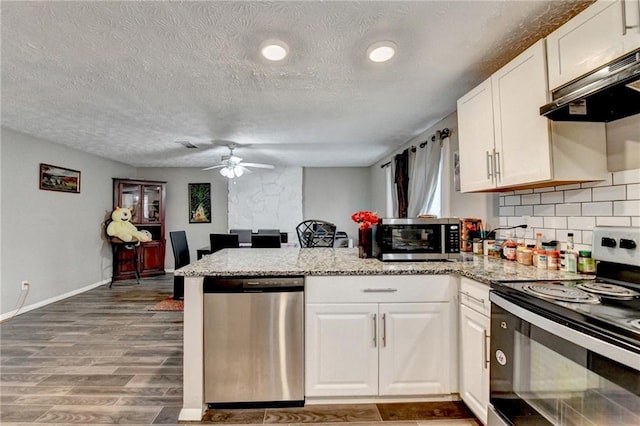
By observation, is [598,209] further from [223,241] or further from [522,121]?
[223,241]

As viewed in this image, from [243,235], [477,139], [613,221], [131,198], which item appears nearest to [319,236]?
[477,139]

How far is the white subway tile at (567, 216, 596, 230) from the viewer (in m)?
1.75

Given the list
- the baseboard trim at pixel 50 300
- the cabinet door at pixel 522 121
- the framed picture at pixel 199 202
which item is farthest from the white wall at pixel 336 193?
the cabinet door at pixel 522 121

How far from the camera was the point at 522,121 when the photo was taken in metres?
1.77

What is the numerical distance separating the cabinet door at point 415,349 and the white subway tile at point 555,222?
0.85 metres

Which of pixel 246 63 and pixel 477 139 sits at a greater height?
pixel 246 63

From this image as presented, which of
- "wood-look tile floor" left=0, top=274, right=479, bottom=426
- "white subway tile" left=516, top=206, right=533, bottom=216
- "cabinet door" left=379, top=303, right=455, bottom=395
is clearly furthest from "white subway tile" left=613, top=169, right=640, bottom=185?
"wood-look tile floor" left=0, top=274, right=479, bottom=426

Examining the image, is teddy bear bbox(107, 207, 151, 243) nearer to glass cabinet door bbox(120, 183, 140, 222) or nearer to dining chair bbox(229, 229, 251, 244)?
glass cabinet door bbox(120, 183, 140, 222)

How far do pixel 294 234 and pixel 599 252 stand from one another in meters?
5.52

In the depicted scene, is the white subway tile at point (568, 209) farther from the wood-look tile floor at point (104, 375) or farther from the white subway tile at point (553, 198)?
the wood-look tile floor at point (104, 375)

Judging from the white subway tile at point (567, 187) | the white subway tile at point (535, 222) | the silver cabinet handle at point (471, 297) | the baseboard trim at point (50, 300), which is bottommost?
the baseboard trim at point (50, 300)

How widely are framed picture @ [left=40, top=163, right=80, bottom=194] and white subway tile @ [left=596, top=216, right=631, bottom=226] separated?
5763 mm

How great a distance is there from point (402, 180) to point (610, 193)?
289 cm

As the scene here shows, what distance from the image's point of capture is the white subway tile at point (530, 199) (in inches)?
84.4
